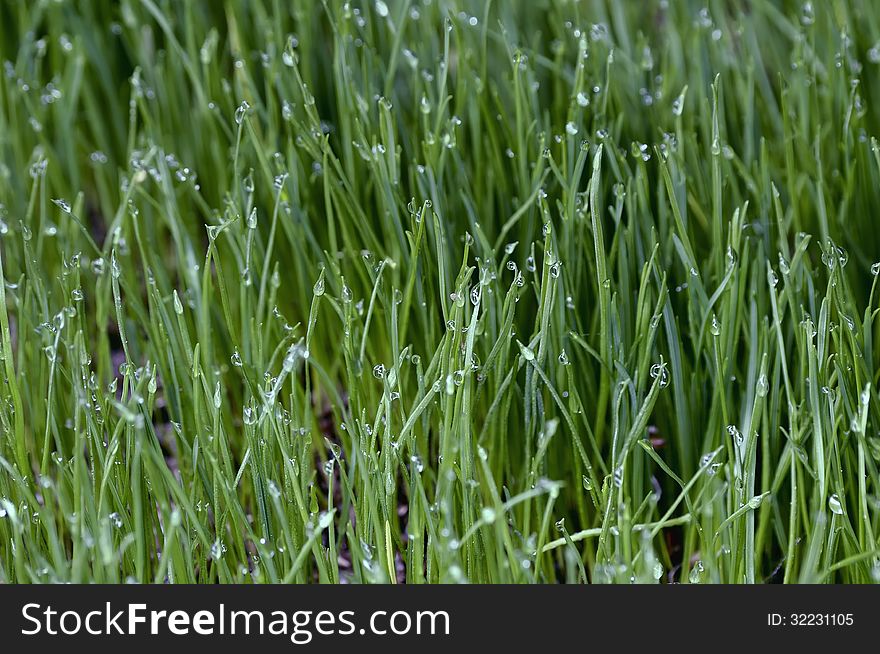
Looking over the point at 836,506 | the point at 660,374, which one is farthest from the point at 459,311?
the point at 836,506

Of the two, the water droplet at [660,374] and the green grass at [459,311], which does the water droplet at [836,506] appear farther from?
the water droplet at [660,374]

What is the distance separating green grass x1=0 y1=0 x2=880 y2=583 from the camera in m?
0.90

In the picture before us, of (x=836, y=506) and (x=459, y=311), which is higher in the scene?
(x=459, y=311)

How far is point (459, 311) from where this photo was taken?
88 cm

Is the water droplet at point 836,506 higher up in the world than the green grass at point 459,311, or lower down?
lower down

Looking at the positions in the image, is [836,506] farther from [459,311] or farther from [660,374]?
[459,311]

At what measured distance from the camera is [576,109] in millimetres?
1126

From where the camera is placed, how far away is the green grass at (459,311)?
2.96 ft

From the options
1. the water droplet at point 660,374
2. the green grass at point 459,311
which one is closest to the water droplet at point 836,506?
the green grass at point 459,311

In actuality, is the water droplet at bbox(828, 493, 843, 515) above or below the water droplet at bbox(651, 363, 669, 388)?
below

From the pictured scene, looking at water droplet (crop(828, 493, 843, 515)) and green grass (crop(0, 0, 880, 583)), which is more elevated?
green grass (crop(0, 0, 880, 583))

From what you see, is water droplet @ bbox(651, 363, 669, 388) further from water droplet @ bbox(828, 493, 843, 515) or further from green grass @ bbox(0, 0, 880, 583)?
water droplet @ bbox(828, 493, 843, 515)

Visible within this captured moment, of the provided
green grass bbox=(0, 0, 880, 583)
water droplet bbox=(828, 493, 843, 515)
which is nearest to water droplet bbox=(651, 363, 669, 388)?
green grass bbox=(0, 0, 880, 583)

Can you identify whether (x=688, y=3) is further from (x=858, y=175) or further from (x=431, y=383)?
(x=431, y=383)
